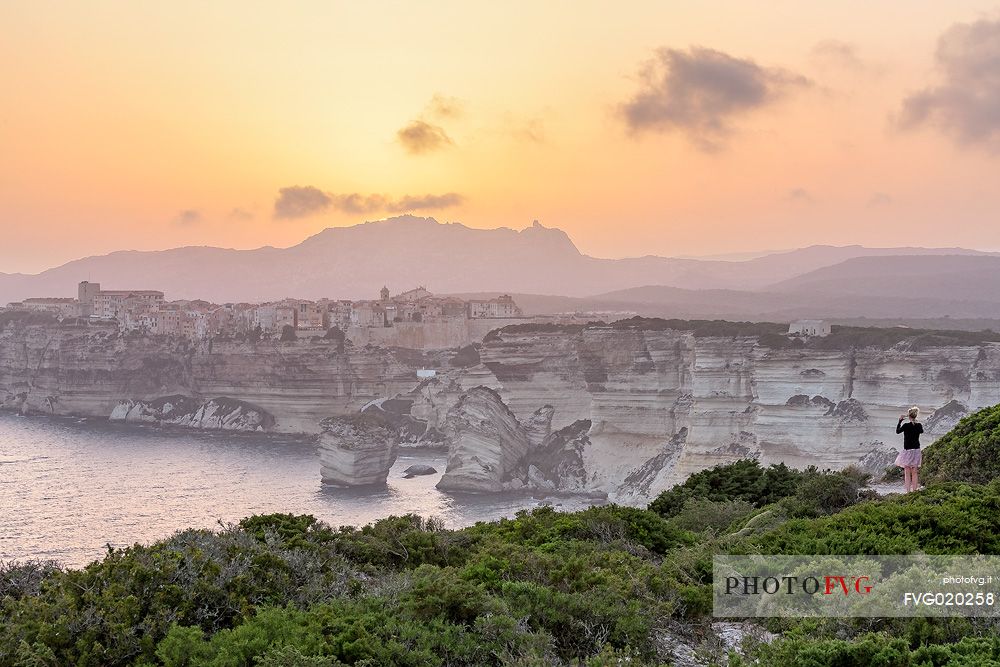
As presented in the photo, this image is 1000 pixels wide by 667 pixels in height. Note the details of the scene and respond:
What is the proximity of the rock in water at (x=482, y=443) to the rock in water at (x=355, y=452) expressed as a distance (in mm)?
4332

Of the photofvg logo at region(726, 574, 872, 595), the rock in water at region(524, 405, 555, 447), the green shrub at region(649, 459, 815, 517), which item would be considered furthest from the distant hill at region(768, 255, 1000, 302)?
the photofvg logo at region(726, 574, 872, 595)

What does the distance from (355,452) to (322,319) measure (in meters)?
36.3

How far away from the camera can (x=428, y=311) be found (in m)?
81.6

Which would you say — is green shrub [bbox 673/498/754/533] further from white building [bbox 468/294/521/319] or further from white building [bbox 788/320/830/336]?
white building [bbox 468/294/521/319]

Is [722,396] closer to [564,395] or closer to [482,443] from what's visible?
[564,395]

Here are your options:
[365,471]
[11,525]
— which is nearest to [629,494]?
[365,471]

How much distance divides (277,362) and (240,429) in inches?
254

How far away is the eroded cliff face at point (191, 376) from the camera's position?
69.7 metres

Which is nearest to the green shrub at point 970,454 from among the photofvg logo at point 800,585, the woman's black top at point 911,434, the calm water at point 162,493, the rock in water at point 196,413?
the woman's black top at point 911,434

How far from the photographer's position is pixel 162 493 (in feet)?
149

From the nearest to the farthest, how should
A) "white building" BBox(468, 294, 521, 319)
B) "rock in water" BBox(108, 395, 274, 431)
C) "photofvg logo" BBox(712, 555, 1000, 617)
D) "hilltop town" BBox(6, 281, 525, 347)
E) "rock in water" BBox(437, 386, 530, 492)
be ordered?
1. "photofvg logo" BBox(712, 555, 1000, 617)
2. "rock in water" BBox(437, 386, 530, 492)
3. "rock in water" BBox(108, 395, 274, 431)
4. "hilltop town" BBox(6, 281, 525, 347)
5. "white building" BBox(468, 294, 521, 319)

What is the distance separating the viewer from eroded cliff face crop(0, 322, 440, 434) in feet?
229

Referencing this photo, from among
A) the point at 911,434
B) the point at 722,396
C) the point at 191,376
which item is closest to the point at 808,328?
the point at 722,396

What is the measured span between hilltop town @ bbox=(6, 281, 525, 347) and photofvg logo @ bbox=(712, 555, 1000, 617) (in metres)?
70.6
